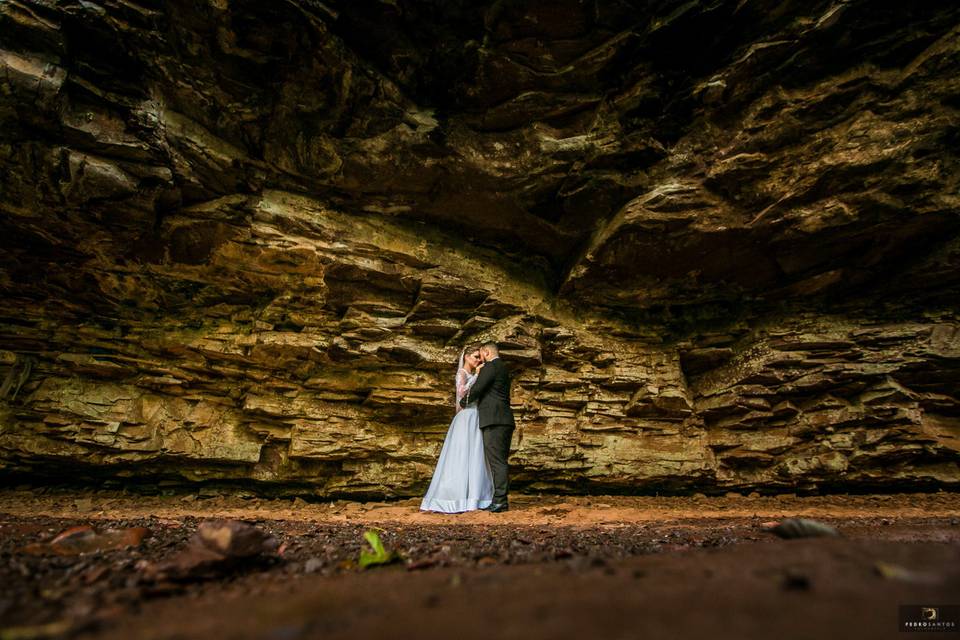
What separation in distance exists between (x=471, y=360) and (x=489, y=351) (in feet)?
1.45

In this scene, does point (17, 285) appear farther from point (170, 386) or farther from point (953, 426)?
point (953, 426)

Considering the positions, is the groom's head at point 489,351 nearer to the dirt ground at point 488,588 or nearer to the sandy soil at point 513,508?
the sandy soil at point 513,508

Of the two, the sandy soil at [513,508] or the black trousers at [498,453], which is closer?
the sandy soil at [513,508]

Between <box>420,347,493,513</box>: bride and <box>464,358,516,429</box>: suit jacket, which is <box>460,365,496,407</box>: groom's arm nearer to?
<box>464,358,516,429</box>: suit jacket

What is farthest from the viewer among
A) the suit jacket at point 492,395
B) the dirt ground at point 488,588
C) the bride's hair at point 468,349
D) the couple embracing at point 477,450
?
the bride's hair at point 468,349

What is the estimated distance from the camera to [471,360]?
8.39 m

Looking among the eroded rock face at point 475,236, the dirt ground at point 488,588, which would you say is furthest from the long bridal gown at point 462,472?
the dirt ground at point 488,588

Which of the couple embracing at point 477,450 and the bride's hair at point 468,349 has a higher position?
the bride's hair at point 468,349

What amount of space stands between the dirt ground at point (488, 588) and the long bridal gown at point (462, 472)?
8.47 ft

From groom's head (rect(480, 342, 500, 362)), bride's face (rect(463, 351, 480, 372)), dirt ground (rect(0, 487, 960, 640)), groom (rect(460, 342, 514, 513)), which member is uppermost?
groom's head (rect(480, 342, 500, 362))

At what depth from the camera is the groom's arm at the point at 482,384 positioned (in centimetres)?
762

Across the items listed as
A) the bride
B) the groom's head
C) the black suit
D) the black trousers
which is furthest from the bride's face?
the black trousers

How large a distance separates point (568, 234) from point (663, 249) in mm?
2120

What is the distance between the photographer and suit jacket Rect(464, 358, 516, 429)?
7492 millimetres
